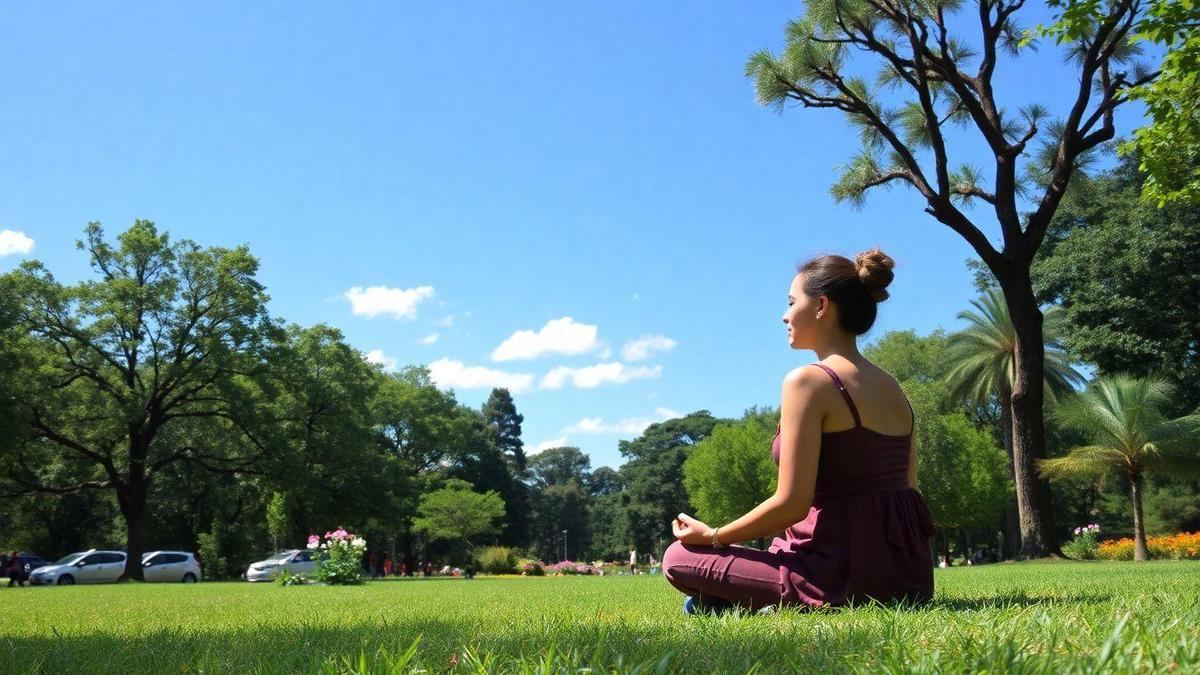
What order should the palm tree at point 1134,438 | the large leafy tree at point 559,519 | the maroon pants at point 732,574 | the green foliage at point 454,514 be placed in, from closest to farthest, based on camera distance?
1. the maroon pants at point 732,574
2. the palm tree at point 1134,438
3. the green foliage at point 454,514
4. the large leafy tree at point 559,519

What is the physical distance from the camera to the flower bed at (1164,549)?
25641mm

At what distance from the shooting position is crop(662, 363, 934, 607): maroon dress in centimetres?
372

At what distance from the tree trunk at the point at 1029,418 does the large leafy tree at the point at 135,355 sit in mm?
28688

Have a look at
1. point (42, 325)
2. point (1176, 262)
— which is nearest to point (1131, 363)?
point (1176, 262)

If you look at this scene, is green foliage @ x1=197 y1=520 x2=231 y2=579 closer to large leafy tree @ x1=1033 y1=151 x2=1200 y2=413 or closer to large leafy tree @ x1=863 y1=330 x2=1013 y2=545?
large leafy tree @ x1=863 y1=330 x2=1013 y2=545

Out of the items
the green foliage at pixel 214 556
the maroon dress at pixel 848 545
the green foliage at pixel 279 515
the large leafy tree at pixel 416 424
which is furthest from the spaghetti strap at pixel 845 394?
the large leafy tree at pixel 416 424

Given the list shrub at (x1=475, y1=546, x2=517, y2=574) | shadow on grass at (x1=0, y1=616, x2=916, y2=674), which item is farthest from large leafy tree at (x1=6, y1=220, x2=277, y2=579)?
shadow on grass at (x1=0, y1=616, x2=916, y2=674)

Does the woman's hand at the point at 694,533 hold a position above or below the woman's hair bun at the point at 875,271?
below

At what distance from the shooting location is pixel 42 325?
3369 cm

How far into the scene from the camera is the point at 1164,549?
2702 centimetres

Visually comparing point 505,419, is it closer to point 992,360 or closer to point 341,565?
point 992,360

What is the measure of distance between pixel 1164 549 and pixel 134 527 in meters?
36.6

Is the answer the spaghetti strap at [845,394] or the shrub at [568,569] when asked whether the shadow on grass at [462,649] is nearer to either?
the spaghetti strap at [845,394]

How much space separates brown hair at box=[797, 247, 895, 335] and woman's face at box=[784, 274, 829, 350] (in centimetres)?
3
